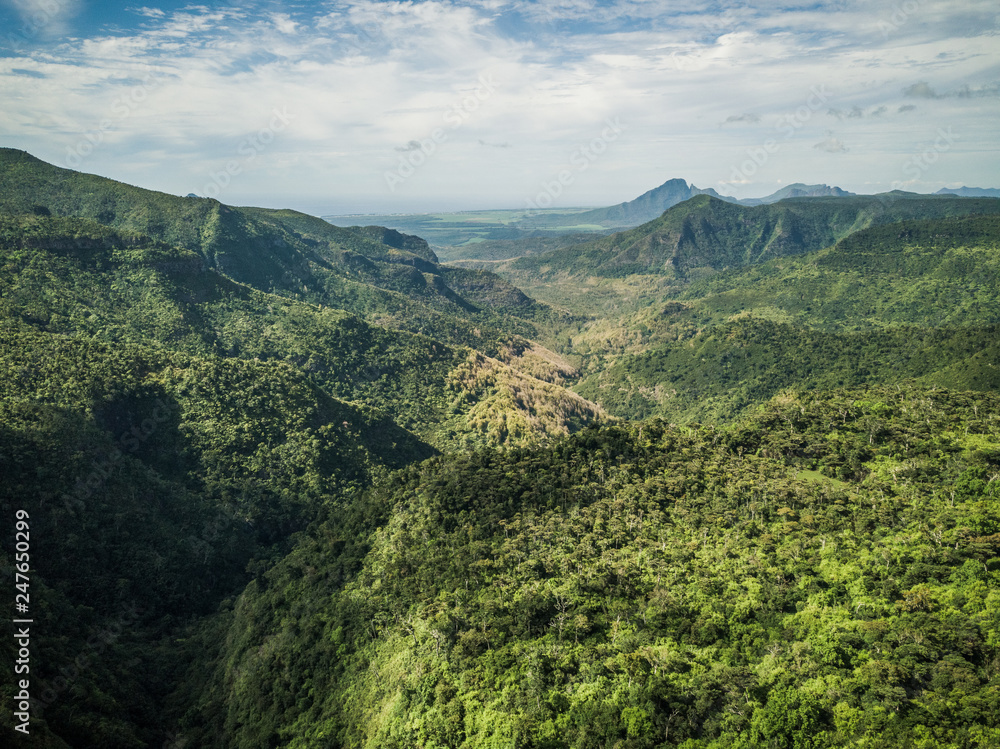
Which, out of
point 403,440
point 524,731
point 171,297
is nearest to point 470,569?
point 524,731

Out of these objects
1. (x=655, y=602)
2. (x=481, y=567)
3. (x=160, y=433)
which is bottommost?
(x=481, y=567)

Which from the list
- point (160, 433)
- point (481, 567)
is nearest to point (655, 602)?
point (481, 567)

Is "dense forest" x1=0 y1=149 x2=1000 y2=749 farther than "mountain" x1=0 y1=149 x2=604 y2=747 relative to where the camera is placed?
No

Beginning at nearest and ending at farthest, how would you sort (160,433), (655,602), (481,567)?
(655,602) < (481,567) < (160,433)

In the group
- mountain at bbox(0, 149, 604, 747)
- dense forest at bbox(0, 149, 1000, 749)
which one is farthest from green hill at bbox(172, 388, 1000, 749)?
mountain at bbox(0, 149, 604, 747)

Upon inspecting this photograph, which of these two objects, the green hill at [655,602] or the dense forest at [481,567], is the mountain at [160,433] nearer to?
the dense forest at [481,567]

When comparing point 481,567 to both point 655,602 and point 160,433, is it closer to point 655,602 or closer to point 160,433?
point 655,602

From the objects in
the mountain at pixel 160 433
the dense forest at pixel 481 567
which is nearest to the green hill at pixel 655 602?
the dense forest at pixel 481 567

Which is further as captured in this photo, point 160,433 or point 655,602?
point 160,433

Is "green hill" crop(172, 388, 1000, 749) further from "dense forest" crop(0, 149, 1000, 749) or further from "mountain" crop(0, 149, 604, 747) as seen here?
"mountain" crop(0, 149, 604, 747)

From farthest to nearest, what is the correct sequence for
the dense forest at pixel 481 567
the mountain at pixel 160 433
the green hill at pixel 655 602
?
the mountain at pixel 160 433, the dense forest at pixel 481 567, the green hill at pixel 655 602

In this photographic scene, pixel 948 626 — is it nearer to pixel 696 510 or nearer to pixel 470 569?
pixel 696 510
